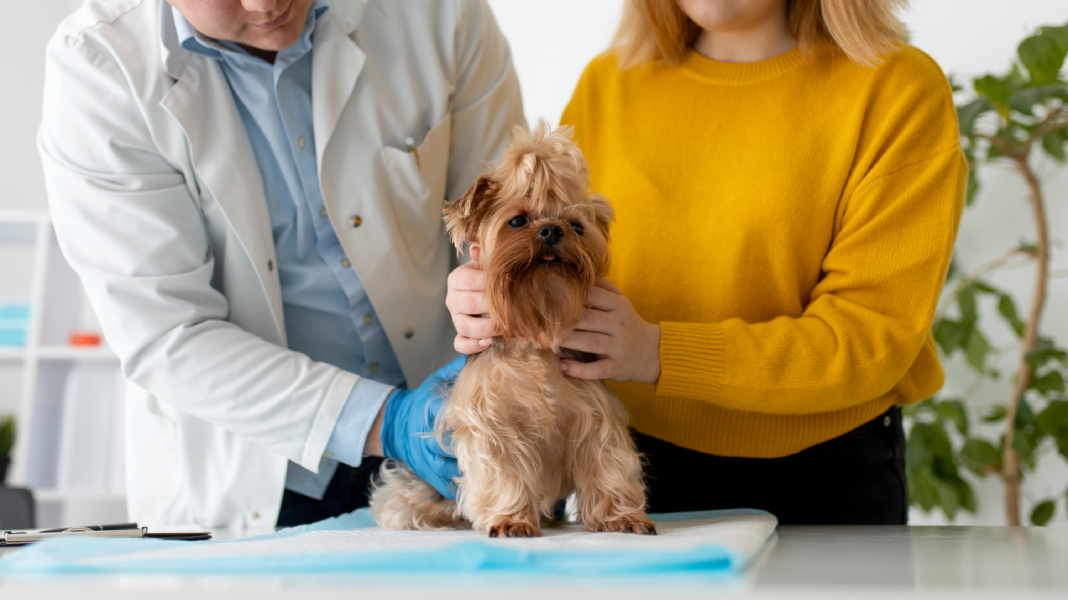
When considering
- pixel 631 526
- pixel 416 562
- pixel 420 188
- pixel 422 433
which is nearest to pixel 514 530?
pixel 631 526

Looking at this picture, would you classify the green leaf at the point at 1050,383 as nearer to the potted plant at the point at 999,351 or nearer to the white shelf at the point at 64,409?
the potted plant at the point at 999,351

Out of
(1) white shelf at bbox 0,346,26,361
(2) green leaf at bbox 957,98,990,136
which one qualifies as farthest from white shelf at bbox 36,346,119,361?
(2) green leaf at bbox 957,98,990,136

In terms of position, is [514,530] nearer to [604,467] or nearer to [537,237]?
[604,467]

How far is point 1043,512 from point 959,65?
196 cm

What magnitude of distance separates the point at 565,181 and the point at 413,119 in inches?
24.6

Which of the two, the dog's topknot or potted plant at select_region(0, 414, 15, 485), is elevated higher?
the dog's topknot

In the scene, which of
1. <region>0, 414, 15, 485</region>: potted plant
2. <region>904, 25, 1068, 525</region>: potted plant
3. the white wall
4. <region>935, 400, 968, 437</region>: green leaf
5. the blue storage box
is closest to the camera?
<region>904, 25, 1068, 525</region>: potted plant

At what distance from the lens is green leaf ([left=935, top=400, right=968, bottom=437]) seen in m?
2.97

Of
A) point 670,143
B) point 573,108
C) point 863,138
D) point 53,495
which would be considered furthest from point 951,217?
point 53,495

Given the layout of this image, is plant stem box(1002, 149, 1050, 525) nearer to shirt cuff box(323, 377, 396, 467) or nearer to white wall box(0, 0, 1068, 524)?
white wall box(0, 0, 1068, 524)

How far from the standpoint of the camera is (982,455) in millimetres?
2988

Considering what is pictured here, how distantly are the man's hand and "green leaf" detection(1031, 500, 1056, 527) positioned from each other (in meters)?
2.54

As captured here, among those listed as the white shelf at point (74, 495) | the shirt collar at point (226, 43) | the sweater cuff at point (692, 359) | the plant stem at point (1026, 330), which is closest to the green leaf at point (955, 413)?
the plant stem at point (1026, 330)

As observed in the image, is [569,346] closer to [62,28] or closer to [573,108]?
[573,108]
